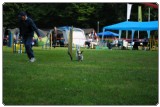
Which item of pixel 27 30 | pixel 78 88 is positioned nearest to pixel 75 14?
pixel 27 30

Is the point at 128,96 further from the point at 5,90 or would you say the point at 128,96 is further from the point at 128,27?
the point at 128,27

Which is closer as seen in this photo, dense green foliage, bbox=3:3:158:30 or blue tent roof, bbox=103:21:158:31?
blue tent roof, bbox=103:21:158:31

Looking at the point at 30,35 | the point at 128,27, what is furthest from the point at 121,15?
the point at 30,35

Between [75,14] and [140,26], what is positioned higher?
[75,14]

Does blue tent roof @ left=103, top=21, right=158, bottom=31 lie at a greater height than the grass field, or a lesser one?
greater

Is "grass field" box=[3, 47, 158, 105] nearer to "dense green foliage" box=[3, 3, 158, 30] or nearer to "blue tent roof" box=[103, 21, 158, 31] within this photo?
"blue tent roof" box=[103, 21, 158, 31]

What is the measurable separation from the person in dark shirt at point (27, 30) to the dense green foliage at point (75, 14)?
799 inches

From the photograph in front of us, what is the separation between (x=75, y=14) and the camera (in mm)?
36594

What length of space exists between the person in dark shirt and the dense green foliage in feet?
66.6

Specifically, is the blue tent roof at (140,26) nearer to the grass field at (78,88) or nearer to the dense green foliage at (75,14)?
the dense green foliage at (75,14)

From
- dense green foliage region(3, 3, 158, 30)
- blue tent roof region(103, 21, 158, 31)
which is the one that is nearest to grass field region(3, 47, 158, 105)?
blue tent roof region(103, 21, 158, 31)

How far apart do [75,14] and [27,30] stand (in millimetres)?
25397

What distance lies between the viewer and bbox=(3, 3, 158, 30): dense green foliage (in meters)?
34.6

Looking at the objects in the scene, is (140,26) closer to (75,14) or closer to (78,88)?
(75,14)
